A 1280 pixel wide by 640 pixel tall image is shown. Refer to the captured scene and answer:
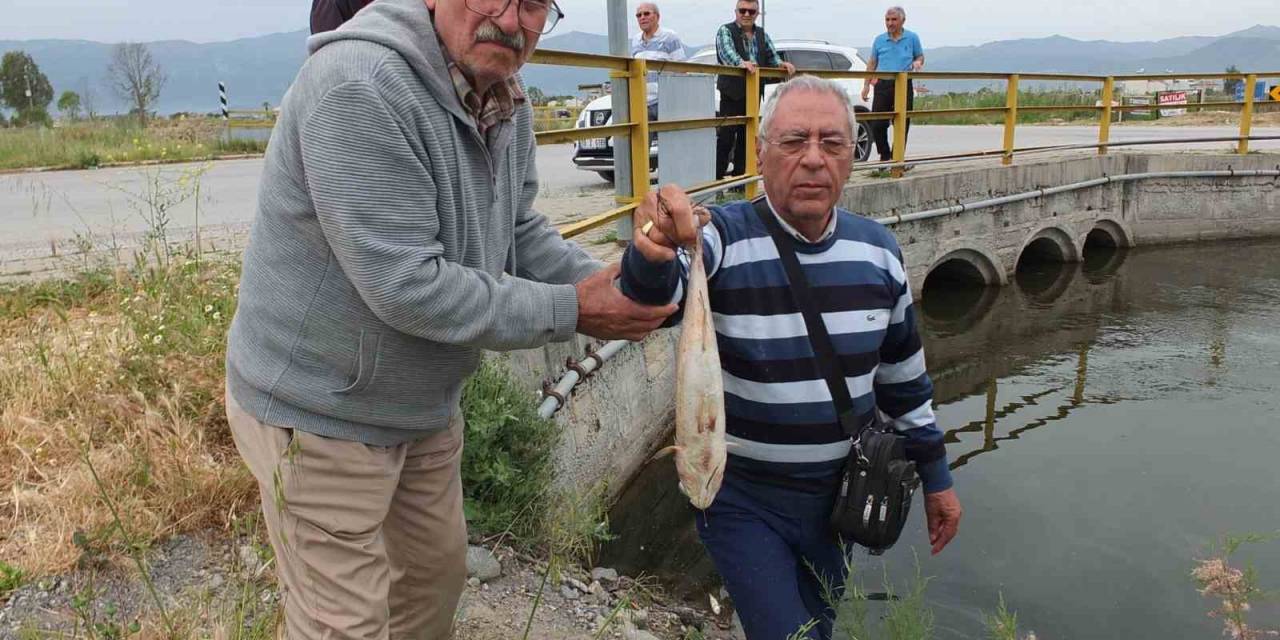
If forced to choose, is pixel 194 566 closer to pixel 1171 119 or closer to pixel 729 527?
pixel 729 527

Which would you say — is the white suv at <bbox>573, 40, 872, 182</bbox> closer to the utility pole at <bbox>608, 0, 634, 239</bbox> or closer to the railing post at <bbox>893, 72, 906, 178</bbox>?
the railing post at <bbox>893, 72, 906, 178</bbox>

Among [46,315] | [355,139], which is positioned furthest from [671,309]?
[46,315]

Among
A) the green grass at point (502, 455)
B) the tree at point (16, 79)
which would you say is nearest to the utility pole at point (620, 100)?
the green grass at point (502, 455)

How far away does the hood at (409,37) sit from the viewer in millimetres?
1711

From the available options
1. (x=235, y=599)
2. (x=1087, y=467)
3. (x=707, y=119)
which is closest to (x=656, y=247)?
(x=235, y=599)

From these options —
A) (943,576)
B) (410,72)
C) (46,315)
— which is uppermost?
(410,72)

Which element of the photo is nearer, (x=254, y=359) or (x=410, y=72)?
(x=410, y=72)

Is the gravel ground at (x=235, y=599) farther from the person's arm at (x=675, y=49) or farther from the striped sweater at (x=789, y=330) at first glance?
the person's arm at (x=675, y=49)

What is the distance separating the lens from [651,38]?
28.8 ft

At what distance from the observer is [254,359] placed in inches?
73.8

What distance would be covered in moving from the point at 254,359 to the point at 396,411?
0.30m

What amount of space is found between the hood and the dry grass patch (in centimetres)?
154

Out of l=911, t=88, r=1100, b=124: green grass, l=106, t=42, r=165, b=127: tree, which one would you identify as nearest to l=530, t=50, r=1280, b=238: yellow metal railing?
l=911, t=88, r=1100, b=124: green grass

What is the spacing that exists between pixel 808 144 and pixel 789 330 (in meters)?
0.51
